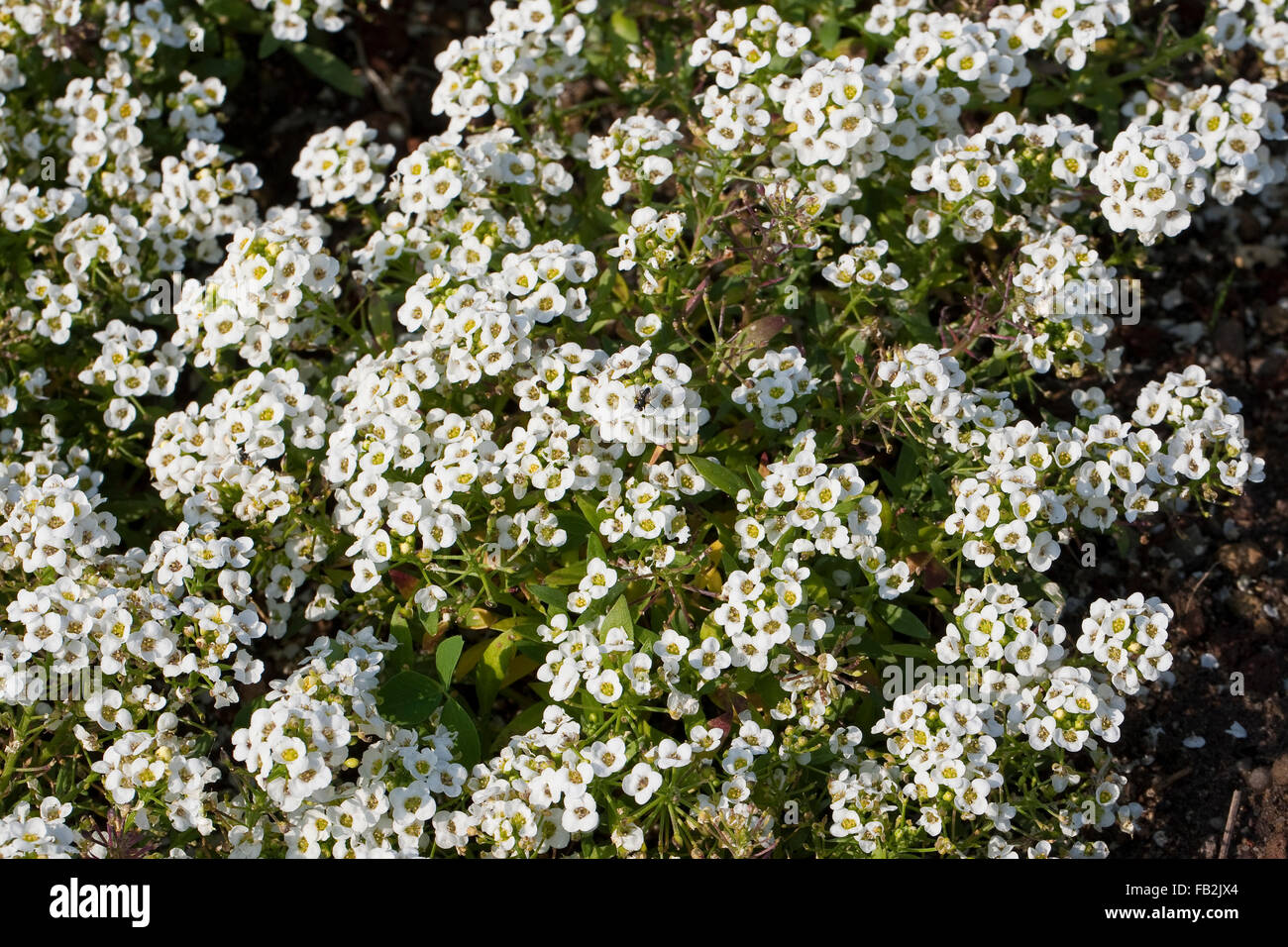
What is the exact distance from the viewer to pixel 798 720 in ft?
16.3

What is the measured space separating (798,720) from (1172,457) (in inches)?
71.5

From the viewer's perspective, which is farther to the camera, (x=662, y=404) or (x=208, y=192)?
(x=208, y=192)

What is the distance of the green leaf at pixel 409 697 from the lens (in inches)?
191

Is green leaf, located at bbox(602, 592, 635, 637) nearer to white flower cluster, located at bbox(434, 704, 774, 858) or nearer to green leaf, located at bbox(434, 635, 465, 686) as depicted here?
white flower cluster, located at bbox(434, 704, 774, 858)

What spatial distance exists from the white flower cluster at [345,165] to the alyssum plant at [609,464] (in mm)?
23

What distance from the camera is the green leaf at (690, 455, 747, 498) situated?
16.5 feet

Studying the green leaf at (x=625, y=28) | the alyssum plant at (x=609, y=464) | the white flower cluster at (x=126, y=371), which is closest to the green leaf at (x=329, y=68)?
the alyssum plant at (x=609, y=464)

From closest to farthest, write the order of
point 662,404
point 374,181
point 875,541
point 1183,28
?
point 662,404 → point 875,541 → point 374,181 → point 1183,28

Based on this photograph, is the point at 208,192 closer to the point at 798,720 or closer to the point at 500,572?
the point at 500,572

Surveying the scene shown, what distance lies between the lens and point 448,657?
4.88m

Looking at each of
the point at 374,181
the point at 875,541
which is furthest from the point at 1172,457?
the point at 374,181

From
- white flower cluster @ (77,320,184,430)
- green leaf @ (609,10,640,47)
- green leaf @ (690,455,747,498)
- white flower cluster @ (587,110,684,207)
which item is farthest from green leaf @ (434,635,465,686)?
green leaf @ (609,10,640,47)

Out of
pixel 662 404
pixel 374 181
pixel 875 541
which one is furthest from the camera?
pixel 374 181

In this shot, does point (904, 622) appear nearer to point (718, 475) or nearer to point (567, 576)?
point (718, 475)
